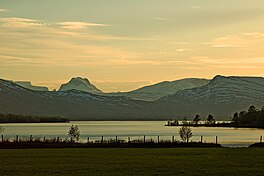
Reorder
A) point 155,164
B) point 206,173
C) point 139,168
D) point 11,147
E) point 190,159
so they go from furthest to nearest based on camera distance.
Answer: point 11,147, point 190,159, point 155,164, point 139,168, point 206,173

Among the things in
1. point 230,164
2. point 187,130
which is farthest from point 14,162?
point 187,130

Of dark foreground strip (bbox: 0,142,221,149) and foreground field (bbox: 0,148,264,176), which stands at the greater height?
dark foreground strip (bbox: 0,142,221,149)

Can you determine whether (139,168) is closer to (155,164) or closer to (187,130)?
(155,164)

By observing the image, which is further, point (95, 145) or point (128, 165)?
point (95, 145)

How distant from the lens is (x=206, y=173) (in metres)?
44.6

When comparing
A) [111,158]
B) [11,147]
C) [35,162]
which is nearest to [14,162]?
[35,162]

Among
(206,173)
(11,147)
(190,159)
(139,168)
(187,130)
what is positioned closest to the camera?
(206,173)

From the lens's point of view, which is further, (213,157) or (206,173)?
(213,157)

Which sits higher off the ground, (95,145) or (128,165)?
(95,145)

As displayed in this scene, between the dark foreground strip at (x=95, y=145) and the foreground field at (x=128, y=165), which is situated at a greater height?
the dark foreground strip at (x=95, y=145)

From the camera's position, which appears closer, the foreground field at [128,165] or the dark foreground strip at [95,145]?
the foreground field at [128,165]

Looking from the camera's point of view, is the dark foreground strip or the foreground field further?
the dark foreground strip

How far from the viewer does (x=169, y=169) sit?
155ft

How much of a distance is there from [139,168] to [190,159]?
10538mm
